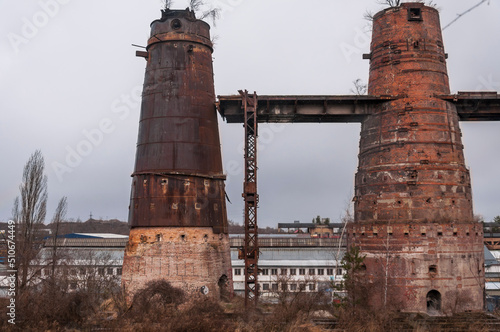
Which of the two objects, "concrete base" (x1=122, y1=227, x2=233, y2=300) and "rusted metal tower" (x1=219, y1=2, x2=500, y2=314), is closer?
"rusted metal tower" (x1=219, y1=2, x2=500, y2=314)

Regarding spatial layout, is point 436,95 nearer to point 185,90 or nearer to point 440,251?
point 440,251

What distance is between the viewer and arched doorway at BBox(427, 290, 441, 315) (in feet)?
73.8

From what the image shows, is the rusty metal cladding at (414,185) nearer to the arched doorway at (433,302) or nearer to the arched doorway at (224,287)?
the arched doorway at (433,302)

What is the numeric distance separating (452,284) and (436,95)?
10.0 meters

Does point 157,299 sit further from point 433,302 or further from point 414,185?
point 414,185

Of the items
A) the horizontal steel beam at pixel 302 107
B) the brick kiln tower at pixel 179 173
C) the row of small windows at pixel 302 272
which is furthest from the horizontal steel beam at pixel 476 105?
the row of small windows at pixel 302 272

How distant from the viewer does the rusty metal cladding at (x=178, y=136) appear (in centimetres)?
2400

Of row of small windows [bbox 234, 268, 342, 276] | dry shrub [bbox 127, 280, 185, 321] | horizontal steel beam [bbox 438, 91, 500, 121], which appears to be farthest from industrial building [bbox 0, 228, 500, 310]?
horizontal steel beam [bbox 438, 91, 500, 121]

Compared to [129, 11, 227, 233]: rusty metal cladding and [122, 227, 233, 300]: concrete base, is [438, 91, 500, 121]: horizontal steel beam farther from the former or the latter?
[122, 227, 233, 300]: concrete base

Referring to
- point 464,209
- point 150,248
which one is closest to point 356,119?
point 464,209

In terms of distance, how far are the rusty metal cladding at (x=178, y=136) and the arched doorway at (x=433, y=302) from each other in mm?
11373

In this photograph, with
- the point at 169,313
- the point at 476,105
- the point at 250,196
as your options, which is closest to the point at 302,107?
the point at 250,196

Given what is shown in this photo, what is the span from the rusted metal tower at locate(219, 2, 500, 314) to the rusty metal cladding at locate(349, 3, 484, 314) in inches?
2.1

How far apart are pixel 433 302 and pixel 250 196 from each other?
10848 millimetres
